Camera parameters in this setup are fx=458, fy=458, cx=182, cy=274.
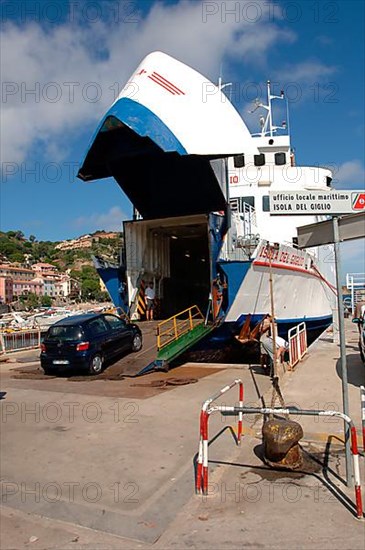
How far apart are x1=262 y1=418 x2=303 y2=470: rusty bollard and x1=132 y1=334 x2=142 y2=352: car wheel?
27.0ft

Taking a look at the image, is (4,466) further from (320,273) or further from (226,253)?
(320,273)

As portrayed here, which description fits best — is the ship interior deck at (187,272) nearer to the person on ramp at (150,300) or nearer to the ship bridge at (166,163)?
the ship bridge at (166,163)

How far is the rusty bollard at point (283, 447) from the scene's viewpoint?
4703 millimetres

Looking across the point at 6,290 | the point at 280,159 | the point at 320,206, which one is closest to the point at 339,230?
the point at 320,206

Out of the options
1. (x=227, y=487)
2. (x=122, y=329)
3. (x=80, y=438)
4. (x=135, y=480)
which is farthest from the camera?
(x=122, y=329)

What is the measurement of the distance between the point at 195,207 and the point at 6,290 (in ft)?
442

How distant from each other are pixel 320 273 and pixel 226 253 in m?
7.12

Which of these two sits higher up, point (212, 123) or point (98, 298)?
point (212, 123)

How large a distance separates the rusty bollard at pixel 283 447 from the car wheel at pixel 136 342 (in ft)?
27.0

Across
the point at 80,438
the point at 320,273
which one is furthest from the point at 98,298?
the point at 80,438

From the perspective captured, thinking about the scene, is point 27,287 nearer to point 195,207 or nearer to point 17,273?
point 17,273

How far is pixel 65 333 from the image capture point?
11.2 metres

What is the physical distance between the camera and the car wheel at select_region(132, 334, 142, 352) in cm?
1280

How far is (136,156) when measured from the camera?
1305 cm
